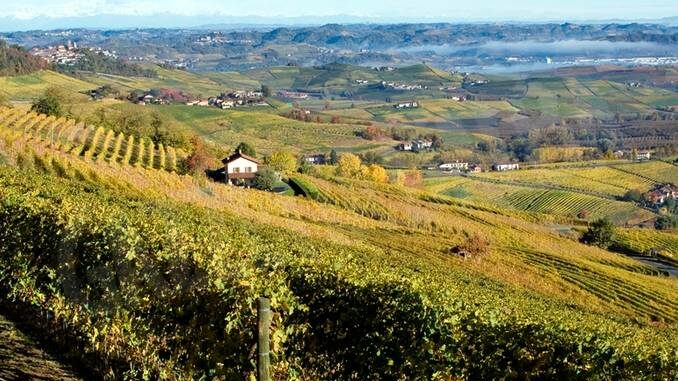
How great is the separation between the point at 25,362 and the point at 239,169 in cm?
6014

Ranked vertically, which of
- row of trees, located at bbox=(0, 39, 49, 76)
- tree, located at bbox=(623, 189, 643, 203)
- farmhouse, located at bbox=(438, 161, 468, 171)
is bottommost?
farmhouse, located at bbox=(438, 161, 468, 171)

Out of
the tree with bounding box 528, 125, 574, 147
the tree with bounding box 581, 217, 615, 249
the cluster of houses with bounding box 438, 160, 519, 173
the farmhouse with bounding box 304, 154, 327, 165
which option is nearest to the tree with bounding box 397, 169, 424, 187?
the farmhouse with bounding box 304, 154, 327, 165

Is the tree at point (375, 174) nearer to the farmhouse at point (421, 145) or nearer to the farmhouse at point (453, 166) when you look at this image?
the farmhouse at point (453, 166)

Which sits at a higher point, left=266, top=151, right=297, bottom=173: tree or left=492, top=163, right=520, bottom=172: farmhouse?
left=266, top=151, right=297, bottom=173: tree

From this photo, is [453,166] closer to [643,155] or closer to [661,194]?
[661,194]

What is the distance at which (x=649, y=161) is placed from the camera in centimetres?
13912

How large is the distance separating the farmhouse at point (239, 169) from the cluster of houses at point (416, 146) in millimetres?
83798

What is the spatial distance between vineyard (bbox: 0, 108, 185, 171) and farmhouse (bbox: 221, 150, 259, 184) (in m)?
4.57

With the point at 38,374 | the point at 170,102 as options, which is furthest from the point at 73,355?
the point at 170,102

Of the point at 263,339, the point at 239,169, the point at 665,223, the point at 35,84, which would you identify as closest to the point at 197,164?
the point at 239,169

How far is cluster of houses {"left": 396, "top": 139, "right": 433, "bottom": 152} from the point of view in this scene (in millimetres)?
151125

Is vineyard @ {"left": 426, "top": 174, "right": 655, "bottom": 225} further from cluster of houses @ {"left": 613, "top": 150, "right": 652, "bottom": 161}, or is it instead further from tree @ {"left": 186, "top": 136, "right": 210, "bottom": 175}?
tree @ {"left": 186, "top": 136, "right": 210, "bottom": 175}

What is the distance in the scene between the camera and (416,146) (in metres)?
154

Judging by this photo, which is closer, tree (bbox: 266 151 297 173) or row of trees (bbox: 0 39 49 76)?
tree (bbox: 266 151 297 173)
